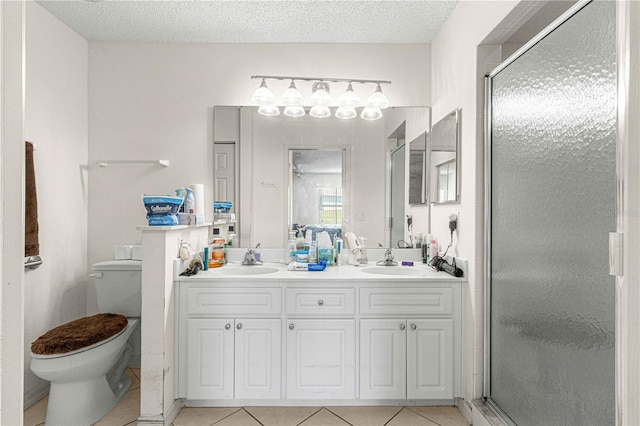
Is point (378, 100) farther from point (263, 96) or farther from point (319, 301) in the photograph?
point (319, 301)

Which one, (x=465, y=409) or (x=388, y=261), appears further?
(x=388, y=261)

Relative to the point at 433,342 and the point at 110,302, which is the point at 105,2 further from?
the point at 433,342

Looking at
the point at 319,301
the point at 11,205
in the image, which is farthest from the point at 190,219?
the point at 11,205

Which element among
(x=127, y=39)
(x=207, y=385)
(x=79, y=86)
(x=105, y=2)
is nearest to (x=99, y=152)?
(x=79, y=86)

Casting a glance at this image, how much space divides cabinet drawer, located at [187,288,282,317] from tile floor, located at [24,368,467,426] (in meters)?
0.56

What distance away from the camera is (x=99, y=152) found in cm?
259

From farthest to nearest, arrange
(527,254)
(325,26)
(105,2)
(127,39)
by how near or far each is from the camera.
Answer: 1. (127,39)
2. (325,26)
3. (105,2)
4. (527,254)

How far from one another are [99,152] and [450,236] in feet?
8.38

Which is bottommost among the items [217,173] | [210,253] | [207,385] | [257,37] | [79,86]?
[207,385]

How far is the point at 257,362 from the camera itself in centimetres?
200

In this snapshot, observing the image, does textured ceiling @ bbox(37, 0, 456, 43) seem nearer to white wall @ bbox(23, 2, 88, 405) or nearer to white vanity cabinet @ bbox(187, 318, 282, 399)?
white wall @ bbox(23, 2, 88, 405)

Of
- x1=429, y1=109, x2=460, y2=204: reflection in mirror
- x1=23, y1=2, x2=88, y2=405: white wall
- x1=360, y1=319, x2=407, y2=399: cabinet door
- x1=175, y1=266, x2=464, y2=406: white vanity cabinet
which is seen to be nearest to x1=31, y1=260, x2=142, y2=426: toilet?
x1=23, y1=2, x2=88, y2=405: white wall

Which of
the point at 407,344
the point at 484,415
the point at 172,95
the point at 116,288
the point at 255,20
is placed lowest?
the point at 484,415

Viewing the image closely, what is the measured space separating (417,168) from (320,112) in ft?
2.68
